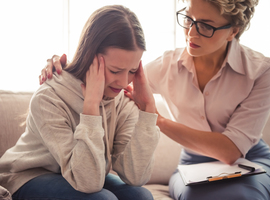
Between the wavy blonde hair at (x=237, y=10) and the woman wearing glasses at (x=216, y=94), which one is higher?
the wavy blonde hair at (x=237, y=10)

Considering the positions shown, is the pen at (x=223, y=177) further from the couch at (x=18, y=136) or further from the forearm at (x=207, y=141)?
the couch at (x=18, y=136)

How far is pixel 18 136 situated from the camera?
1.59 m

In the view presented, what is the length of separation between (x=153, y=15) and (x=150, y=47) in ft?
1.26

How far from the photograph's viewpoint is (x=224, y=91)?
1.56 m

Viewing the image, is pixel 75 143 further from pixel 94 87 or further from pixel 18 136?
pixel 18 136

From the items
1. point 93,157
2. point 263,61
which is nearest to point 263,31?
point 263,61

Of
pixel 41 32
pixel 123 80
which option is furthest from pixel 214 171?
pixel 41 32

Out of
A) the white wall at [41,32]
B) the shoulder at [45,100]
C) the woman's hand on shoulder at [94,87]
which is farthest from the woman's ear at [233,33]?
the white wall at [41,32]

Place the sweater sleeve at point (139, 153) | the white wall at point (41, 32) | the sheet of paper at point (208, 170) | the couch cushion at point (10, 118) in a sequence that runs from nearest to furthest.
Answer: the sweater sleeve at point (139, 153), the sheet of paper at point (208, 170), the couch cushion at point (10, 118), the white wall at point (41, 32)

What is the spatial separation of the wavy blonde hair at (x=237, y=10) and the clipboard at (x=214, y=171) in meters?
0.67

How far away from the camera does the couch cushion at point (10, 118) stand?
1.55m

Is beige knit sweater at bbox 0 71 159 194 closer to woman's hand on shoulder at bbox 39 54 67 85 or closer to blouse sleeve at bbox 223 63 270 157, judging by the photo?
woman's hand on shoulder at bbox 39 54 67 85

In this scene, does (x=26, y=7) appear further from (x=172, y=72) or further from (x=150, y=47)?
(x=172, y=72)

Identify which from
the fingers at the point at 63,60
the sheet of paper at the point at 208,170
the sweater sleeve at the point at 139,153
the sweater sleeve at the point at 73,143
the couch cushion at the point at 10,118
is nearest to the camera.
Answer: the sweater sleeve at the point at 73,143
